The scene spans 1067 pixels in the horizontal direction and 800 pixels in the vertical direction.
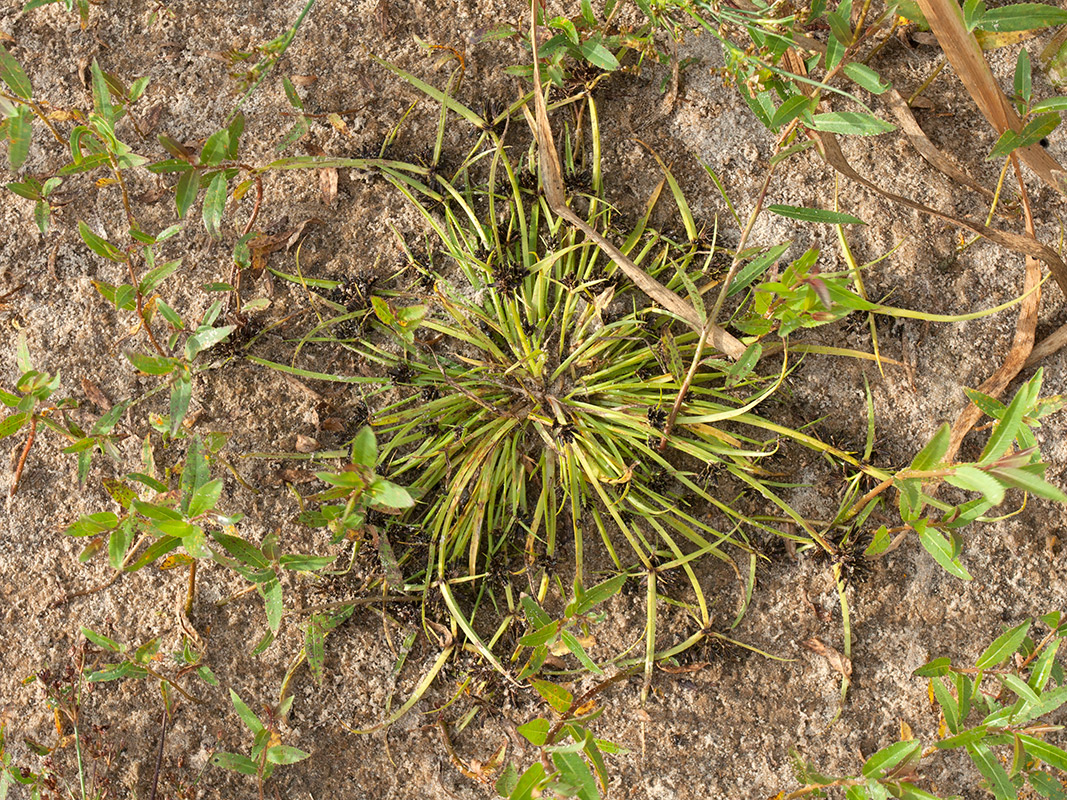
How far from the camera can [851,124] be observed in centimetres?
133

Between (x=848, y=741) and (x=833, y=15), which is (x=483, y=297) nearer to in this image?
(x=833, y=15)

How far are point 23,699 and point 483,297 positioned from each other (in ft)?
4.56

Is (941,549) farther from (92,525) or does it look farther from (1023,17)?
(92,525)

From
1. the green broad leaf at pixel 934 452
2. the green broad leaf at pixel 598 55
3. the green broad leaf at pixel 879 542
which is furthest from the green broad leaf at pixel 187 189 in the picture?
the green broad leaf at pixel 879 542

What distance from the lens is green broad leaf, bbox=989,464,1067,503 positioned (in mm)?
992

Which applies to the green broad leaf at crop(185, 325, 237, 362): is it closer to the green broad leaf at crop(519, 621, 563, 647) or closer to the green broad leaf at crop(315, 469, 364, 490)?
the green broad leaf at crop(315, 469, 364, 490)

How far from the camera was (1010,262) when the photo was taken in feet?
5.67

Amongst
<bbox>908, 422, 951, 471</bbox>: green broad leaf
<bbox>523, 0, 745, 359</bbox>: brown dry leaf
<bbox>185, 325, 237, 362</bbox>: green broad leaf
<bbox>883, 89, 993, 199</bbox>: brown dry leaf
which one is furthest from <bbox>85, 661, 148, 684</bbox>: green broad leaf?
<bbox>883, 89, 993, 199</bbox>: brown dry leaf

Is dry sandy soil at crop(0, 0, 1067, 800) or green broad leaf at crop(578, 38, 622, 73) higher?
green broad leaf at crop(578, 38, 622, 73)

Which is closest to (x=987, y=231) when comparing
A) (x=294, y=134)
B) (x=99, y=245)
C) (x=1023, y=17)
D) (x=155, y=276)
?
(x=1023, y=17)

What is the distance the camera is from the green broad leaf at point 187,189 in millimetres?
1436

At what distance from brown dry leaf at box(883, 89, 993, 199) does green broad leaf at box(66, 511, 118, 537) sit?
5.98 feet

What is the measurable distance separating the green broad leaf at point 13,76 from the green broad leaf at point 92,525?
0.80 meters

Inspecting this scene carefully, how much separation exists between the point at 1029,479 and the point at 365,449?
95cm
